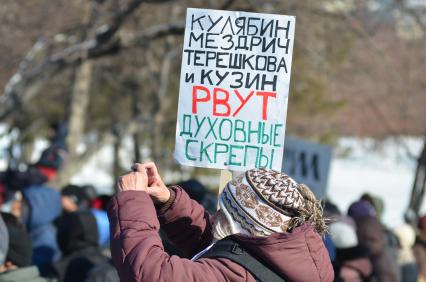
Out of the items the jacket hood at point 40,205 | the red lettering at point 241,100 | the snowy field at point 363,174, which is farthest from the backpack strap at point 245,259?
the snowy field at point 363,174

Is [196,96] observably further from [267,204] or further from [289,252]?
[289,252]

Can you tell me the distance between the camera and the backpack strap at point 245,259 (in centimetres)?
307

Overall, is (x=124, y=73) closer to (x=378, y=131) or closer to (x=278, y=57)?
(x=378, y=131)

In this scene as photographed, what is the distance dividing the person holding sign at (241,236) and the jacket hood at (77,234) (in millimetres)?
2742

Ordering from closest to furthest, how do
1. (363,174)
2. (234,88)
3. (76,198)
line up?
(234,88), (76,198), (363,174)

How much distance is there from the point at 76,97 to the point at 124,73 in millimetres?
4034

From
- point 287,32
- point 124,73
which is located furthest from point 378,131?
point 287,32

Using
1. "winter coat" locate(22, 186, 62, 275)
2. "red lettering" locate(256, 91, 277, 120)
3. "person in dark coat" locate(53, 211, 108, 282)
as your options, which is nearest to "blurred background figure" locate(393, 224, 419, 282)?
"winter coat" locate(22, 186, 62, 275)

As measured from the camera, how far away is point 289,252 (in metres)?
3.08

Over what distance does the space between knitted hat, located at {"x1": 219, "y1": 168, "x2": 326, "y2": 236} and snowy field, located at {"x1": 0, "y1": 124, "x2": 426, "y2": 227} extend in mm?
17882

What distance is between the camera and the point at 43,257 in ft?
22.9

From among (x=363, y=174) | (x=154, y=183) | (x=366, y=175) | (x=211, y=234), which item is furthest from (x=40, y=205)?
(x=363, y=174)

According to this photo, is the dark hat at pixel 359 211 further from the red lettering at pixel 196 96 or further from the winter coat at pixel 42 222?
the red lettering at pixel 196 96

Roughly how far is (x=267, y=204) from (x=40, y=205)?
→ 4.49 metres
